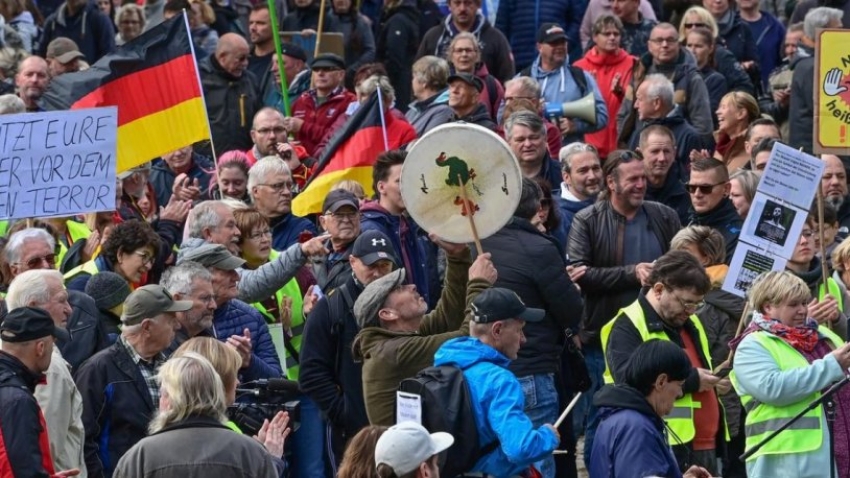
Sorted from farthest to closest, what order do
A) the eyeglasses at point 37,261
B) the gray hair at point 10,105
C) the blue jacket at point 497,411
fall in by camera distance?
1. the gray hair at point 10,105
2. the eyeglasses at point 37,261
3. the blue jacket at point 497,411

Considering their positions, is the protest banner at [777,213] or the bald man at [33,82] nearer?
the protest banner at [777,213]

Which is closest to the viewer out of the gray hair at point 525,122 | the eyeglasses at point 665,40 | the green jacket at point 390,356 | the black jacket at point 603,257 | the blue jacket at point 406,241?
the green jacket at point 390,356

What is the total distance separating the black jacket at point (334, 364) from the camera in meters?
9.64

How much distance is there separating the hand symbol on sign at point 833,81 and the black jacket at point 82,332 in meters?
5.07

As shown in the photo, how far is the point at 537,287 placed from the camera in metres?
9.86

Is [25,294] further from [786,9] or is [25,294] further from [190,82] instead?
[786,9]

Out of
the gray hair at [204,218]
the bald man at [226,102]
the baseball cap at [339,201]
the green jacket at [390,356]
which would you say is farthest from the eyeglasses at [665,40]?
the green jacket at [390,356]

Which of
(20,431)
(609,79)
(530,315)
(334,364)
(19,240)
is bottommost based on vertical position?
(609,79)

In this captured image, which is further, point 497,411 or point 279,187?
point 279,187

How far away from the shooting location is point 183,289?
916cm

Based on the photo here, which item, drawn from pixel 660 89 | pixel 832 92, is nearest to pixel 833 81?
pixel 832 92

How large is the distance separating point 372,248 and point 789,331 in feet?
7.26

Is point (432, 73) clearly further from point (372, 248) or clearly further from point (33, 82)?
point (372, 248)

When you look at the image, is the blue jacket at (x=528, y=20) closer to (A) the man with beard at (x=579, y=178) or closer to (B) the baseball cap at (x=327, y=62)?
(B) the baseball cap at (x=327, y=62)
